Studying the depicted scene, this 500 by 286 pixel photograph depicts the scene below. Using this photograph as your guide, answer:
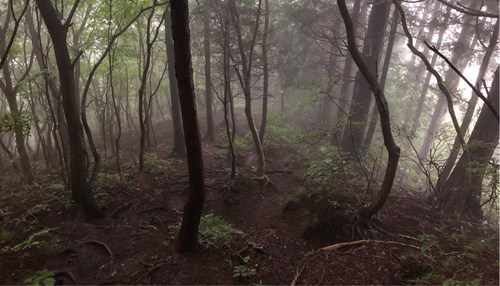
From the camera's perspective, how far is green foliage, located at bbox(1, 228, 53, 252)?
6361 mm

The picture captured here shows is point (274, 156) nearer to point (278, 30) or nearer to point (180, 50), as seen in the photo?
point (180, 50)

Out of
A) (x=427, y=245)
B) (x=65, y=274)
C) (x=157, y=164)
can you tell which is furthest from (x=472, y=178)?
(x=157, y=164)

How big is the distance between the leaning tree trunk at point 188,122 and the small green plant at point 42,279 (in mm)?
2231

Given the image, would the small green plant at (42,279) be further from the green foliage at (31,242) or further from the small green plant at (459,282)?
the small green plant at (459,282)

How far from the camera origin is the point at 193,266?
19.4 ft

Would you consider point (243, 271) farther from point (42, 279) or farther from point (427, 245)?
point (427, 245)

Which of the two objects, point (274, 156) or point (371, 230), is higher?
point (274, 156)

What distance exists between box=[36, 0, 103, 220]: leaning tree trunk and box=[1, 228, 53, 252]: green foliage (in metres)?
1.02

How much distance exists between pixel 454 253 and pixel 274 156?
9.45 m

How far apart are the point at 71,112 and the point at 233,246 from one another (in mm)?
5057

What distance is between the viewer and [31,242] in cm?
670

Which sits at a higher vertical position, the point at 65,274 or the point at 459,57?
the point at 459,57

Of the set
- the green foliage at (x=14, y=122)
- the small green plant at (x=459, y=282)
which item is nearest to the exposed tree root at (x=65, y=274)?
the green foliage at (x=14, y=122)

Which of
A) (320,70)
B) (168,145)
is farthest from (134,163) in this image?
(320,70)
